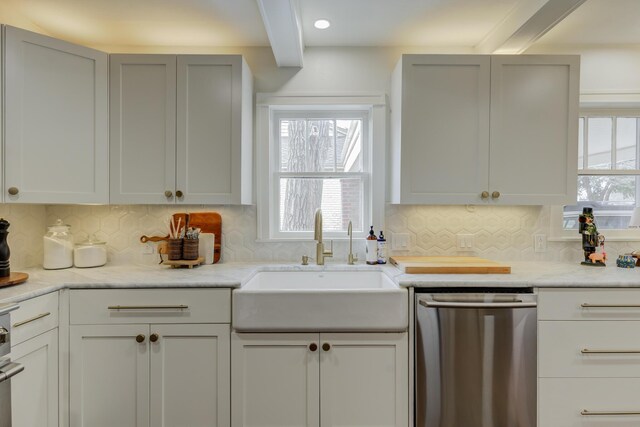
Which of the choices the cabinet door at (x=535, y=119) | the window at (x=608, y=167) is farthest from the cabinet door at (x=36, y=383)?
the window at (x=608, y=167)

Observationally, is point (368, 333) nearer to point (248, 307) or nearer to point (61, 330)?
point (248, 307)

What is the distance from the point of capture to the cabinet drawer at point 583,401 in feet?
5.64

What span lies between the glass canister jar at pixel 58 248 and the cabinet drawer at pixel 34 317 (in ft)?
1.62

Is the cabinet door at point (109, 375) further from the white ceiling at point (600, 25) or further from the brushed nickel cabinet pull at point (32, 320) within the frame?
the white ceiling at point (600, 25)

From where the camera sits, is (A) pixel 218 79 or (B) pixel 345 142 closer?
(A) pixel 218 79

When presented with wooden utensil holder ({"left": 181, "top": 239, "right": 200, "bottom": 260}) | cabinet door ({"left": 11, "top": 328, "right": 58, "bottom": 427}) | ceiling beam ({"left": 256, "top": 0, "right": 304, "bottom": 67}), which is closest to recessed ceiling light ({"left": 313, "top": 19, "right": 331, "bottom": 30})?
ceiling beam ({"left": 256, "top": 0, "right": 304, "bottom": 67})

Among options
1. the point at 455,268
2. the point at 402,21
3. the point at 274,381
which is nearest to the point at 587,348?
the point at 455,268

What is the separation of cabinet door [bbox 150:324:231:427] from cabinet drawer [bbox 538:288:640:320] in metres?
1.63

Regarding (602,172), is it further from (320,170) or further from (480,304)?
(320,170)

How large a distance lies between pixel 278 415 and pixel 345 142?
1778 millimetres

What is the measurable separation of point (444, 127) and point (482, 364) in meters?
1.33

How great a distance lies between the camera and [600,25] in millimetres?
2150

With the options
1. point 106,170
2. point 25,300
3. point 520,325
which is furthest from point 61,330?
point 520,325

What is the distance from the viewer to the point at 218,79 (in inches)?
81.4
